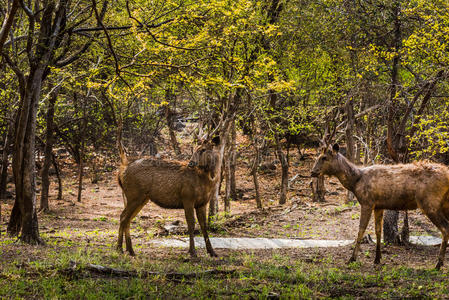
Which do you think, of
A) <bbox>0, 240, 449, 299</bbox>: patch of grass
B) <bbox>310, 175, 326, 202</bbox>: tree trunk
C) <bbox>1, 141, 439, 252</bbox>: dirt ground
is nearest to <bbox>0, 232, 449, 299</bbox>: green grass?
<bbox>0, 240, 449, 299</bbox>: patch of grass

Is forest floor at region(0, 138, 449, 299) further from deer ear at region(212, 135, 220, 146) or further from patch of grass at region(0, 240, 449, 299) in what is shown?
deer ear at region(212, 135, 220, 146)

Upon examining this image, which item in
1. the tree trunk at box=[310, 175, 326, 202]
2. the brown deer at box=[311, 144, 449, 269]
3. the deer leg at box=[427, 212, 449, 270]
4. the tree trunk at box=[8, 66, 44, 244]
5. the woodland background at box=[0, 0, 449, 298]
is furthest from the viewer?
the tree trunk at box=[310, 175, 326, 202]

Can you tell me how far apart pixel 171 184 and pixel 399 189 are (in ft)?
15.8

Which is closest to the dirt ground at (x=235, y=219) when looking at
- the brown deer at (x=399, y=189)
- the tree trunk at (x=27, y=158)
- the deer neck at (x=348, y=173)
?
the tree trunk at (x=27, y=158)

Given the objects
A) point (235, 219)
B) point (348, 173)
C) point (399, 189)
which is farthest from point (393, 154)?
point (235, 219)

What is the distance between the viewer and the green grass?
570 centimetres

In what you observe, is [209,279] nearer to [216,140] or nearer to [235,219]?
[216,140]

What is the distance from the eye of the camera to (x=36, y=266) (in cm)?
684

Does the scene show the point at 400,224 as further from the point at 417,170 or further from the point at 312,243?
the point at 417,170

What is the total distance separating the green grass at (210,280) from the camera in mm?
5699

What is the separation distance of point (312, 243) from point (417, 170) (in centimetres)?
483

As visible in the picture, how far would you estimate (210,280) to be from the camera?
6.60 metres

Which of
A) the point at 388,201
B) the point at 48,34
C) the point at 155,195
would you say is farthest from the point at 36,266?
the point at 388,201

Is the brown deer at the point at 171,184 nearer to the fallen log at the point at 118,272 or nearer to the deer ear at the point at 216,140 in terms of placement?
the deer ear at the point at 216,140
